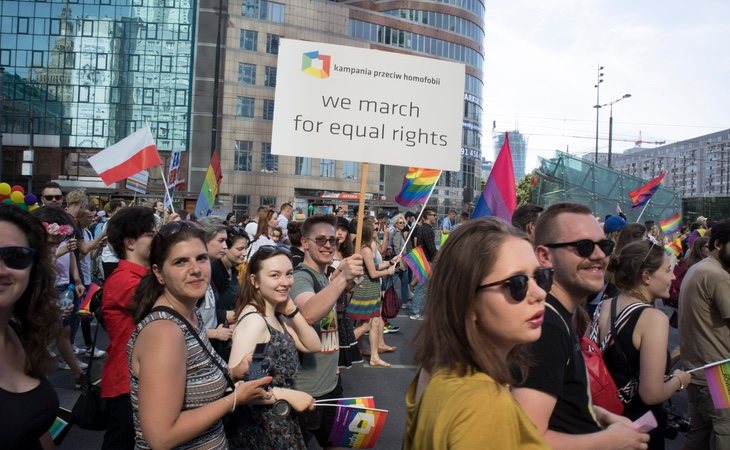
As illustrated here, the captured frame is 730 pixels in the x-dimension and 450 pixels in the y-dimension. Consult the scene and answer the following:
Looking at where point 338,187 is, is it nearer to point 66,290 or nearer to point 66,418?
point 66,290

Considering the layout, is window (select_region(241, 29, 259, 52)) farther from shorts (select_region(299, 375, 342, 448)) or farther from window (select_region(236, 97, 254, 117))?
shorts (select_region(299, 375, 342, 448))

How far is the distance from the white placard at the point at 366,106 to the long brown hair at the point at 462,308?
2.43m

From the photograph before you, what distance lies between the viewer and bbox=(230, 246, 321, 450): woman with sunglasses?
10.2ft

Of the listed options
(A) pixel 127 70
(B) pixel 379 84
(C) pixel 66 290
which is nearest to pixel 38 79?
(A) pixel 127 70

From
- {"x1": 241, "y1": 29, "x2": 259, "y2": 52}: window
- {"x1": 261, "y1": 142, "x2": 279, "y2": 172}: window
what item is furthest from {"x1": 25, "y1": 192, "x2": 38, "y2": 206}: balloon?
{"x1": 241, "y1": 29, "x2": 259, "y2": 52}: window

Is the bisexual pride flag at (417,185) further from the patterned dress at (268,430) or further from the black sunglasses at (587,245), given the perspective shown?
the black sunglasses at (587,245)

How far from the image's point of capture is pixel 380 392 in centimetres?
702

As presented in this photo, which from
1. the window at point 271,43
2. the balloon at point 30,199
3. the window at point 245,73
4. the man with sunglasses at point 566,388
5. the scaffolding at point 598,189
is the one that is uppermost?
the window at point 271,43

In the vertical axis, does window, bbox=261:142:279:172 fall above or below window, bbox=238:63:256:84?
below

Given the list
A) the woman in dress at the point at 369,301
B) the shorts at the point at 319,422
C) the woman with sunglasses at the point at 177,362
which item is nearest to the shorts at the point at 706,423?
the shorts at the point at 319,422

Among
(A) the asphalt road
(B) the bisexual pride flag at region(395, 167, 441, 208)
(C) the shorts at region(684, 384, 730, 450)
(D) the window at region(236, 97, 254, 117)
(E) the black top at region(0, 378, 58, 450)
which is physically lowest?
(A) the asphalt road

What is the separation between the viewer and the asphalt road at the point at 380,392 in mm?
5445

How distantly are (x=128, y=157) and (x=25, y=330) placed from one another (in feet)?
20.9

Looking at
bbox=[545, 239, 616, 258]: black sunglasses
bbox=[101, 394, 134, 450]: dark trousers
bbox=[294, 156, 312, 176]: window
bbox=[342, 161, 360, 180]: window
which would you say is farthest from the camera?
bbox=[342, 161, 360, 180]: window
